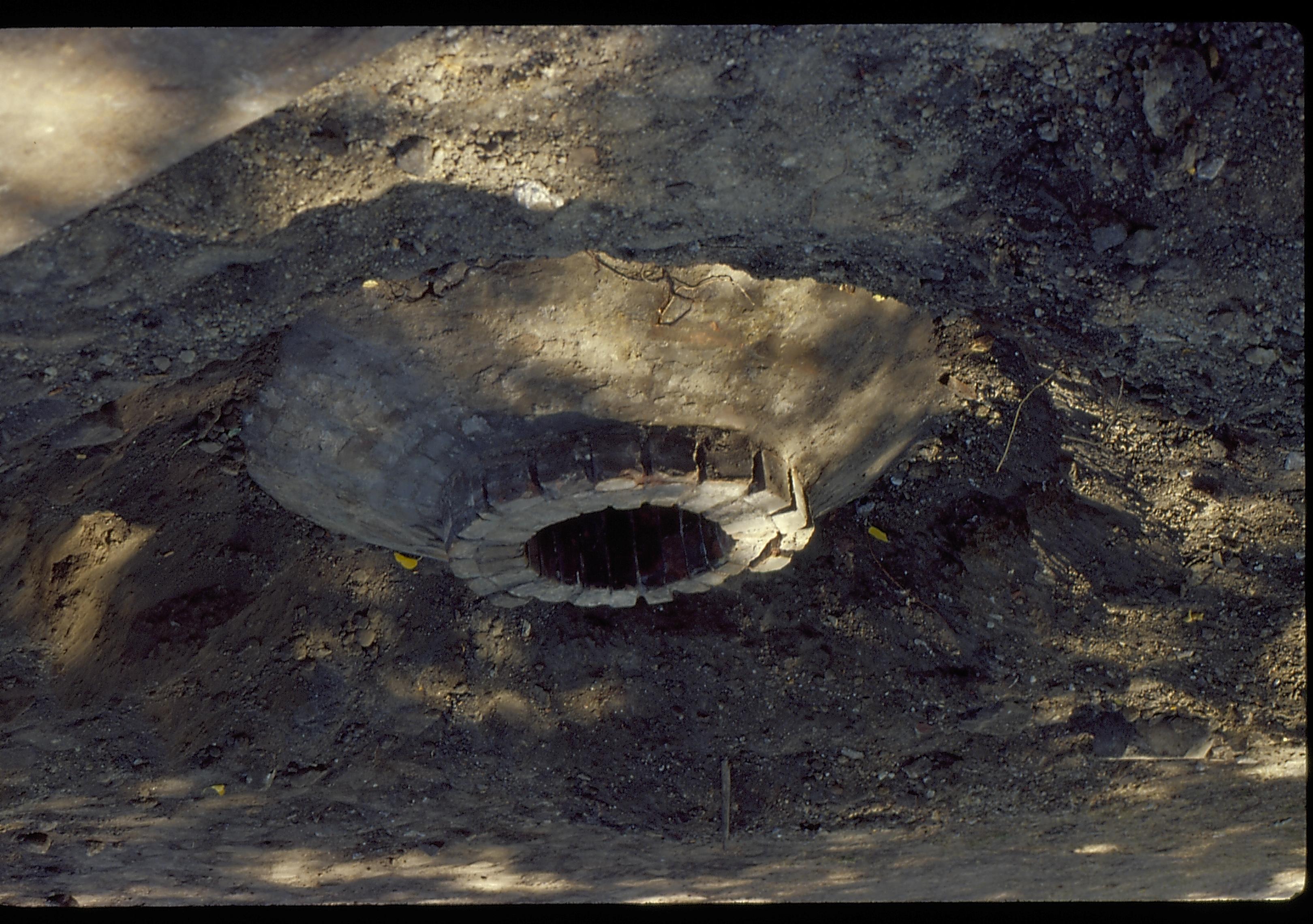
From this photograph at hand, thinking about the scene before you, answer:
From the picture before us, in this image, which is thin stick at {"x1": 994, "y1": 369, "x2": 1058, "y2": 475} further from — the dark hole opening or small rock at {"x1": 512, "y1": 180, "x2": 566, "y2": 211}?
small rock at {"x1": 512, "y1": 180, "x2": 566, "y2": 211}

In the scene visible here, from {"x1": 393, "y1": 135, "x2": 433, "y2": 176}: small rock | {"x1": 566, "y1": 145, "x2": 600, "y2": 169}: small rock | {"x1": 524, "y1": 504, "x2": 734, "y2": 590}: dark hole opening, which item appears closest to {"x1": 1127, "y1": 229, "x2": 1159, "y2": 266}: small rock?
{"x1": 566, "y1": 145, "x2": 600, "y2": 169}: small rock

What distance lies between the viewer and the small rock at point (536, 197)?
283 centimetres

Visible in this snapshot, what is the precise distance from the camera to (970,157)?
2.87 meters

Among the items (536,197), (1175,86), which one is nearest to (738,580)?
(536,197)

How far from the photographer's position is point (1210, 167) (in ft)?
9.14

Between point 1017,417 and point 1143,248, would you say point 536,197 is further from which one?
point 1017,417

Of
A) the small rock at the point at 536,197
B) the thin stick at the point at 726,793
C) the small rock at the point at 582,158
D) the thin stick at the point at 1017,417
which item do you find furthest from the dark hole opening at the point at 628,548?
the small rock at the point at 582,158

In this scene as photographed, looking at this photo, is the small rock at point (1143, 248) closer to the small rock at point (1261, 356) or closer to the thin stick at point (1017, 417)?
the small rock at point (1261, 356)

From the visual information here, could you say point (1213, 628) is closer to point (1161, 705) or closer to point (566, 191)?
point (1161, 705)

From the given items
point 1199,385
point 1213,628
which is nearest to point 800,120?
point 1199,385

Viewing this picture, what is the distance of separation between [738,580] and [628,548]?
857 mm

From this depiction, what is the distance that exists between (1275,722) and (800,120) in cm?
406

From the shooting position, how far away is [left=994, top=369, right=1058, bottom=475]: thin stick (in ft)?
12.8

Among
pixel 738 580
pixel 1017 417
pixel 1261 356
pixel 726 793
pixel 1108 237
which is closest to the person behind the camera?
pixel 1108 237
